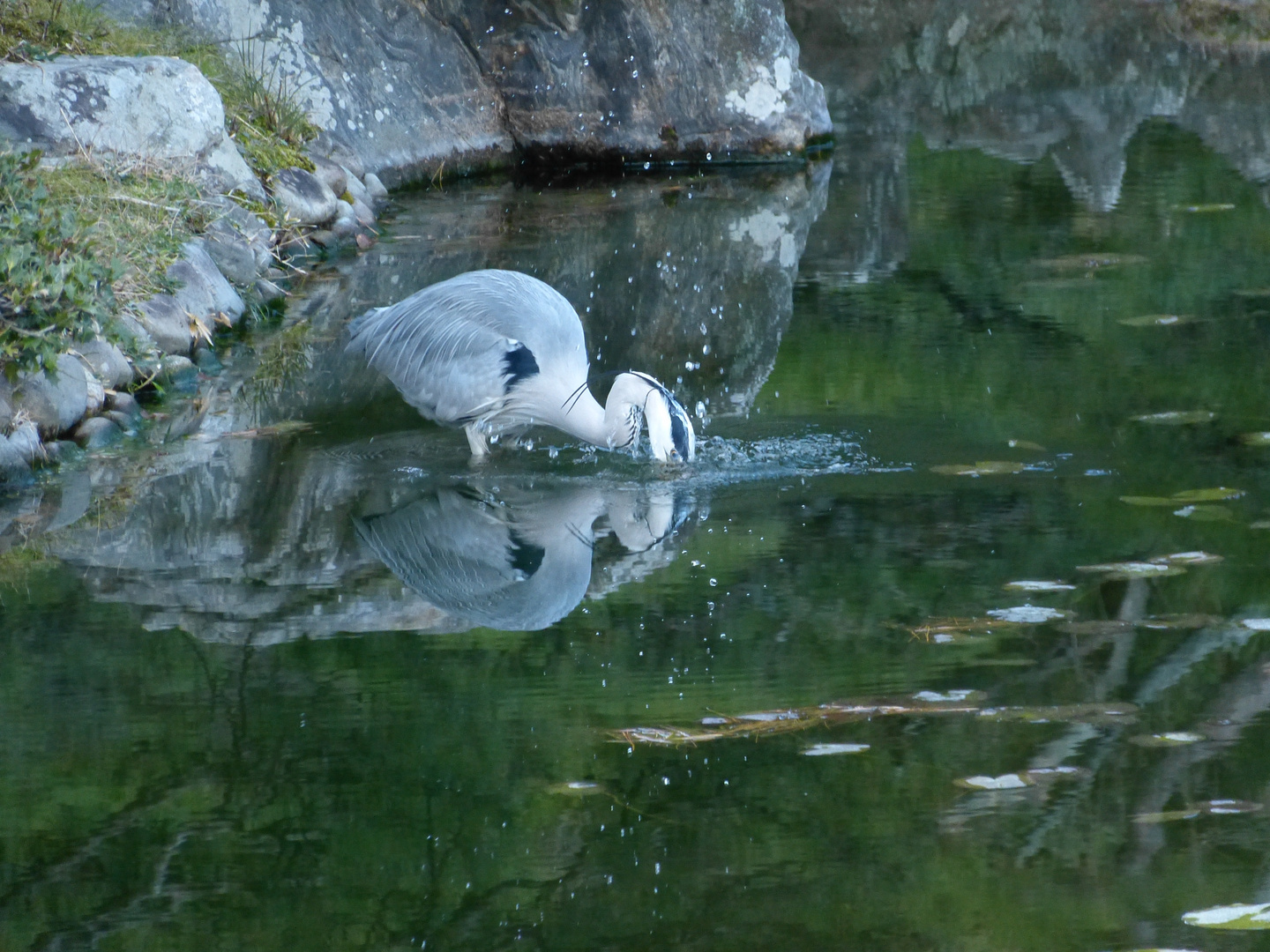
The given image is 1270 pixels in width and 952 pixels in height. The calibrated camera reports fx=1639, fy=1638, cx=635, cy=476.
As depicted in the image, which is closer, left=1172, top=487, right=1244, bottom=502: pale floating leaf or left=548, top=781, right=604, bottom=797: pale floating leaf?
left=548, top=781, right=604, bottom=797: pale floating leaf

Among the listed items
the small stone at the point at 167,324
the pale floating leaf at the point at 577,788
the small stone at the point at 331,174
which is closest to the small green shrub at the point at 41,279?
the small stone at the point at 167,324

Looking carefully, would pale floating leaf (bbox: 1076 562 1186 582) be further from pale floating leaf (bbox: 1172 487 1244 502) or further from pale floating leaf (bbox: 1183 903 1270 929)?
pale floating leaf (bbox: 1183 903 1270 929)

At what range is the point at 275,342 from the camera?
700cm

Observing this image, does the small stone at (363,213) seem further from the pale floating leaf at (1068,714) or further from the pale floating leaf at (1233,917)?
the pale floating leaf at (1233,917)

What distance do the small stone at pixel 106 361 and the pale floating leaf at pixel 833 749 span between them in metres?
3.45

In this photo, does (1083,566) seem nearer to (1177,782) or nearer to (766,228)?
(1177,782)

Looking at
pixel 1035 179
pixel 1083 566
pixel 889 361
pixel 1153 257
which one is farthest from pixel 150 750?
pixel 1035 179

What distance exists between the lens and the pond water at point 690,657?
285cm

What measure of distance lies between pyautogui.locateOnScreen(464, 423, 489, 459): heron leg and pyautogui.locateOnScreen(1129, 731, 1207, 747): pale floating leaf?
2.70m

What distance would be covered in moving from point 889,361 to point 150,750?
143 inches

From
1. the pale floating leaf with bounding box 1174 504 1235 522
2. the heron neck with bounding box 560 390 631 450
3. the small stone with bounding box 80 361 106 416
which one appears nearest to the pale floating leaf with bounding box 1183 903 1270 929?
the pale floating leaf with bounding box 1174 504 1235 522

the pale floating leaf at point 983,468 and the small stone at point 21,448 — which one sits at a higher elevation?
the small stone at point 21,448

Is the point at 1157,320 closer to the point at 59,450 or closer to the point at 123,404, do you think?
the point at 123,404

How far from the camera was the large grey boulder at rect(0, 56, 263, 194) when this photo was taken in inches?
293
